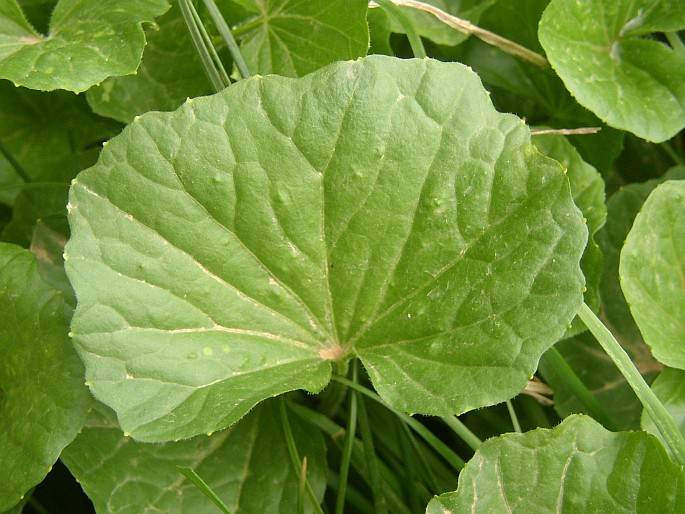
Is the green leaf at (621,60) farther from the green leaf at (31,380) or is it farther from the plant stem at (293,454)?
the green leaf at (31,380)

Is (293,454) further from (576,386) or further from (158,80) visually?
(158,80)

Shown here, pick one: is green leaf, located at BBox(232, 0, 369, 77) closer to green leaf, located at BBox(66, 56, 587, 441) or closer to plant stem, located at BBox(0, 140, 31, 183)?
green leaf, located at BBox(66, 56, 587, 441)

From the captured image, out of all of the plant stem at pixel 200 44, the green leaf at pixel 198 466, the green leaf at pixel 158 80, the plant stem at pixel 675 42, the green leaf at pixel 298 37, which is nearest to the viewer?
the green leaf at pixel 198 466

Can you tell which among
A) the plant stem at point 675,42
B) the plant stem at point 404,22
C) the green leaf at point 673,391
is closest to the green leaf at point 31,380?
the plant stem at point 404,22

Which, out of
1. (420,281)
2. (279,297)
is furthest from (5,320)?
(420,281)

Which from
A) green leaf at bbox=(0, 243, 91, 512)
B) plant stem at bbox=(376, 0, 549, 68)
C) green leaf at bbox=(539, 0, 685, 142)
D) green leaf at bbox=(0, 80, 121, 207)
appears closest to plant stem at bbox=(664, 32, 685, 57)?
green leaf at bbox=(539, 0, 685, 142)

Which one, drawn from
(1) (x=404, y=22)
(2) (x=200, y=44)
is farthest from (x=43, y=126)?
(1) (x=404, y=22)

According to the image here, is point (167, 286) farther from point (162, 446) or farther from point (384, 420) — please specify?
point (384, 420)
